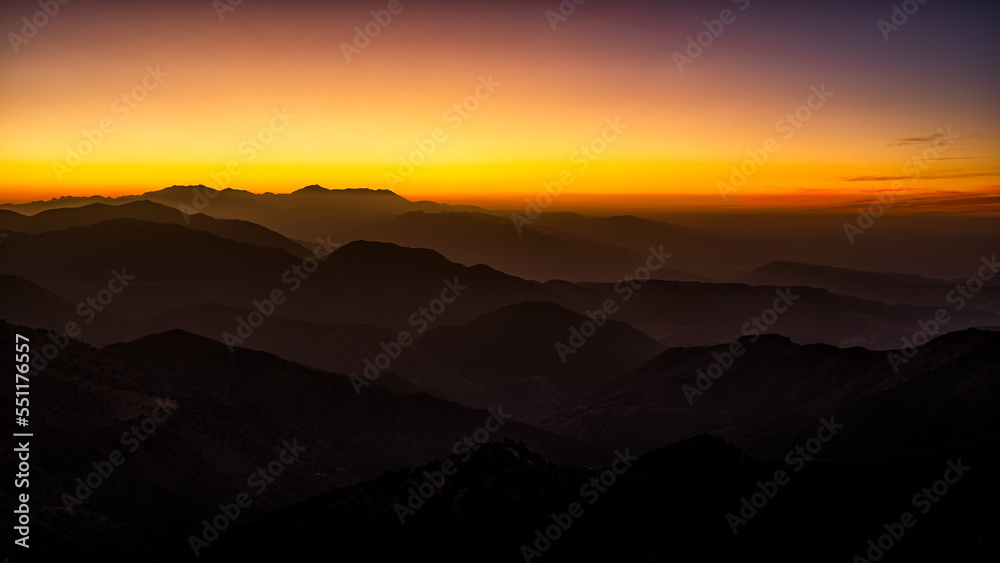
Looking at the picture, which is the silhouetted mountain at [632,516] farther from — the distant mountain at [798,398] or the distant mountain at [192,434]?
the distant mountain at [798,398]

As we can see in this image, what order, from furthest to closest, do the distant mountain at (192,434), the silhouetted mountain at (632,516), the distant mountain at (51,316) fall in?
1. the distant mountain at (51,316)
2. the distant mountain at (192,434)
3. the silhouetted mountain at (632,516)

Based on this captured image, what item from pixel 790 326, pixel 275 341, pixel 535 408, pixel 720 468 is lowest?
pixel 275 341

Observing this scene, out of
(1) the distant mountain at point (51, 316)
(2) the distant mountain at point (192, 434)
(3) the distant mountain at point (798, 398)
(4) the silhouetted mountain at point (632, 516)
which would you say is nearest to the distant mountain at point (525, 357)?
(3) the distant mountain at point (798, 398)

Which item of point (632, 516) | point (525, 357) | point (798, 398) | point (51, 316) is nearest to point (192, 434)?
point (632, 516)

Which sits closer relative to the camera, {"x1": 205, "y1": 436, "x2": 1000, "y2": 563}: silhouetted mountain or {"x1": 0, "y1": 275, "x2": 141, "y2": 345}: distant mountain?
{"x1": 205, "y1": 436, "x2": 1000, "y2": 563}: silhouetted mountain

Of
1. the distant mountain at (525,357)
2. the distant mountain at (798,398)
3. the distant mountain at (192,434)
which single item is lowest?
the distant mountain at (192,434)

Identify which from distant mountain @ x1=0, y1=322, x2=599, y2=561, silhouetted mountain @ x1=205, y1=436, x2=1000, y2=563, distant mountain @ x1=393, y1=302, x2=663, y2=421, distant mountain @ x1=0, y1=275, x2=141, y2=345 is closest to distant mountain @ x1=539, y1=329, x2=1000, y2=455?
distant mountain @ x1=393, y1=302, x2=663, y2=421

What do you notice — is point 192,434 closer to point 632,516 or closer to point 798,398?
point 632,516

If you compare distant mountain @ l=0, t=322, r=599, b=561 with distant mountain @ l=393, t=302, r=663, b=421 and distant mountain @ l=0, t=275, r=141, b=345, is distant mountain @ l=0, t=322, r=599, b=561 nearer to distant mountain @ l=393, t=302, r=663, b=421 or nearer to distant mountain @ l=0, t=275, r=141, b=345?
distant mountain @ l=393, t=302, r=663, b=421

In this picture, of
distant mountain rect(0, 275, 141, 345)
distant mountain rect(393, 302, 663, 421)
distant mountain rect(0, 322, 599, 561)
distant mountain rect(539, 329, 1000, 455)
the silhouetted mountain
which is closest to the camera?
the silhouetted mountain

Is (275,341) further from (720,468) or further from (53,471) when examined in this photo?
(720,468)

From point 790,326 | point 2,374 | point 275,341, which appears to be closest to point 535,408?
point 275,341
